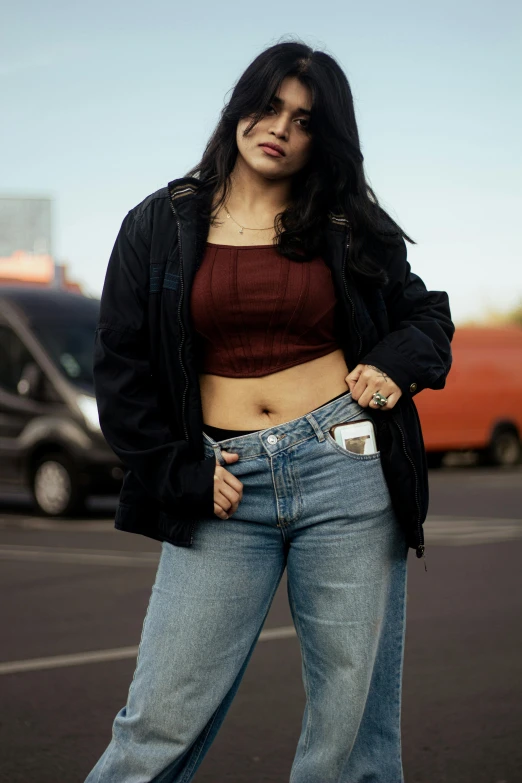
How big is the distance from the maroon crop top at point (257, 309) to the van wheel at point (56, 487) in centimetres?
956

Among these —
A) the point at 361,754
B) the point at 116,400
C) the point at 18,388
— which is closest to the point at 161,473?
the point at 116,400

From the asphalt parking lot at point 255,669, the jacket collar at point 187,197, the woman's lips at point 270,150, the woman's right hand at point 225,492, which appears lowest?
the asphalt parking lot at point 255,669

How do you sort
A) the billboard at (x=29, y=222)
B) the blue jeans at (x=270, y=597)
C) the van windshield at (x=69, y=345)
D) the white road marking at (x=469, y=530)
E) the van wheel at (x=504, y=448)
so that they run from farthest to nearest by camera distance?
the billboard at (x=29, y=222) → the van wheel at (x=504, y=448) → the van windshield at (x=69, y=345) → the white road marking at (x=469, y=530) → the blue jeans at (x=270, y=597)

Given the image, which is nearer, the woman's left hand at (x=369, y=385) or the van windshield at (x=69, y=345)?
the woman's left hand at (x=369, y=385)

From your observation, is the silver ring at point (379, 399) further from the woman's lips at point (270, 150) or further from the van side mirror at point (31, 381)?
the van side mirror at point (31, 381)

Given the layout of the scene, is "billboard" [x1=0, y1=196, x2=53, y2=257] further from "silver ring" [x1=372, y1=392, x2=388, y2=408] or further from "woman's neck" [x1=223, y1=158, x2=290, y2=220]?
"silver ring" [x1=372, y1=392, x2=388, y2=408]

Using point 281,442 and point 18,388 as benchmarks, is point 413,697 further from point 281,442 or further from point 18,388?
point 18,388

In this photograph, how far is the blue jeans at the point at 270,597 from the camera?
260 centimetres

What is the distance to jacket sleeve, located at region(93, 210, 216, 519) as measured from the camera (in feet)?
8.64

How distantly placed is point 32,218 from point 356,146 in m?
37.2

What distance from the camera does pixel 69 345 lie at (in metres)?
12.5

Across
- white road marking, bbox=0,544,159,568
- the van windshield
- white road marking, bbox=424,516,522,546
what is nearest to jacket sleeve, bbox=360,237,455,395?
white road marking, bbox=0,544,159,568

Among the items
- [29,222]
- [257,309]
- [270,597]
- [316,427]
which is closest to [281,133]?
[257,309]

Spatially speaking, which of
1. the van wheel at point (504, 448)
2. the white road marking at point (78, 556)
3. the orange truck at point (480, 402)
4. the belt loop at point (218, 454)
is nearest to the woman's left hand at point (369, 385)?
the belt loop at point (218, 454)
